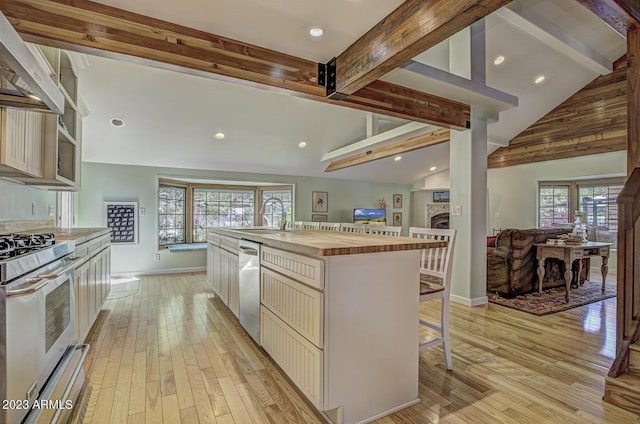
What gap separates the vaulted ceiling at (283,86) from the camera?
2.09 meters

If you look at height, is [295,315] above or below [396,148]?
below

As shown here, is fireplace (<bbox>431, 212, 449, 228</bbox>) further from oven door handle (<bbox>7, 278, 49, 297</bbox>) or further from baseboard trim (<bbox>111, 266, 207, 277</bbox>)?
oven door handle (<bbox>7, 278, 49, 297</bbox>)

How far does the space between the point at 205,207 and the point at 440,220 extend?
20.5 ft

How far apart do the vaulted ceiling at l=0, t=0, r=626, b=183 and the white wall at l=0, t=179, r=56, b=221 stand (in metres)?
1.32

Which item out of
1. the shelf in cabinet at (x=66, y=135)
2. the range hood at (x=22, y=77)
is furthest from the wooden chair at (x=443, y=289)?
the shelf in cabinet at (x=66, y=135)

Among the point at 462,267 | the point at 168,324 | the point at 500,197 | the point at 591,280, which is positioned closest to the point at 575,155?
the point at 500,197

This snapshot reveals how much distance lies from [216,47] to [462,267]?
11.8 feet

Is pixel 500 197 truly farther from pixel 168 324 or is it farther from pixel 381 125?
pixel 168 324

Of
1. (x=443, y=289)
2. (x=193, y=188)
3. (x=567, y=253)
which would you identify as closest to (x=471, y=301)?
(x=567, y=253)

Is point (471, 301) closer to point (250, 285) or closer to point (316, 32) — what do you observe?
point (250, 285)

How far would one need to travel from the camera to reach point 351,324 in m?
1.63

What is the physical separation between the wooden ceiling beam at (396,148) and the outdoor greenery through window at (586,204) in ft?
11.0

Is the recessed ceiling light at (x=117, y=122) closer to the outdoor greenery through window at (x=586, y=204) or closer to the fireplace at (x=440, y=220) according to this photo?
the fireplace at (x=440, y=220)

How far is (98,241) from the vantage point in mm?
3064
